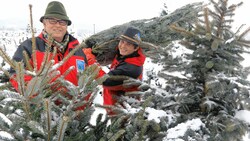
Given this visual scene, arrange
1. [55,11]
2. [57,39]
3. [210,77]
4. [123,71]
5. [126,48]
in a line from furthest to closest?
[126,48] < [123,71] < [57,39] < [55,11] < [210,77]

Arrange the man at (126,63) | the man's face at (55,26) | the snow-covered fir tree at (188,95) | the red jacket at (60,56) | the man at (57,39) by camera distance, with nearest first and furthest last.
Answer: the snow-covered fir tree at (188,95)
the red jacket at (60,56)
the man at (57,39)
the man's face at (55,26)
the man at (126,63)

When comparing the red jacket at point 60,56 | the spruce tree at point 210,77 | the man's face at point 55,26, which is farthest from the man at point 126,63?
the spruce tree at point 210,77

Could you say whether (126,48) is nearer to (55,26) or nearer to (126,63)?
(126,63)

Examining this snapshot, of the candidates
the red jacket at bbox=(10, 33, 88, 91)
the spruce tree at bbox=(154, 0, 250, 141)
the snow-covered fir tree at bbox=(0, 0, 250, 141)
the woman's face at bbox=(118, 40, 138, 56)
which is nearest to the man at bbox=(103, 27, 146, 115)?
the woman's face at bbox=(118, 40, 138, 56)

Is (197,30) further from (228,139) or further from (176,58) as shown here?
(228,139)

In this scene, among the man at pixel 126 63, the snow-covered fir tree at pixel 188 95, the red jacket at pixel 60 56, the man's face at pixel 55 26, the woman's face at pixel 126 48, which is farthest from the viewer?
the woman's face at pixel 126 48

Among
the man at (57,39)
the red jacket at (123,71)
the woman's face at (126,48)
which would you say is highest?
the man at (57,39)

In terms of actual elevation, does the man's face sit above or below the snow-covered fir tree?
above

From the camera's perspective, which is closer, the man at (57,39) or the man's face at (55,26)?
the man at (57,39)

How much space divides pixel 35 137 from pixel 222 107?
1606mm

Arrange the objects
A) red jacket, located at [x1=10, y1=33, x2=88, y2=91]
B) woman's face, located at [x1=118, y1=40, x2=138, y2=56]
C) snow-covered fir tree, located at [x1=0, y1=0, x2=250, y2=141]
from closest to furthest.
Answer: snow-covered fir tree, located at [x1=0, y1=0, x2=250, y2=141]
red jacket, located at [x1=10, y1=33, x2=88, y2=91]
woman's face, located at [x1=118, y1=40, x2=138, y2=56]

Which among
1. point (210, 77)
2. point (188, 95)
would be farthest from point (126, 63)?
point (210, 77)

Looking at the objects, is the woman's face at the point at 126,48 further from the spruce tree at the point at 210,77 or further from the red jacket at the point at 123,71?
the spruce tree at the point at 210,77

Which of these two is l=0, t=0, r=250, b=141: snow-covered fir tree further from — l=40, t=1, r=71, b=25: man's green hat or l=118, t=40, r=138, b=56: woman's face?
l=118, t=40, r=138, b=56: woman's face
